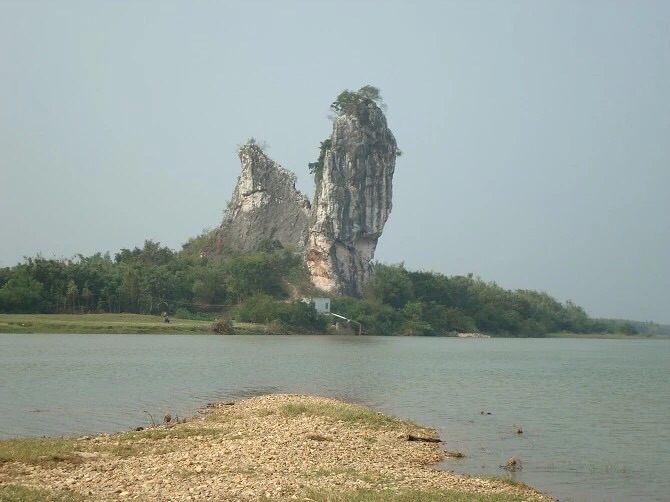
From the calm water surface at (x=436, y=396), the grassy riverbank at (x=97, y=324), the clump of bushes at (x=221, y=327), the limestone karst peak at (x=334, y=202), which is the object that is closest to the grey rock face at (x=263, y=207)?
the limestone karst peak at (x=334, y=202)

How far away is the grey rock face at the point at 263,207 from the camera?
140 metres

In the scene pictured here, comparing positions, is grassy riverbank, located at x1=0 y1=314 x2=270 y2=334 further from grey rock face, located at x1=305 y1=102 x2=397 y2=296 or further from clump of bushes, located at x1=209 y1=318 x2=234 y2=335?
grey rock face, located at x1=305 y1=102 x2=397 y2=296

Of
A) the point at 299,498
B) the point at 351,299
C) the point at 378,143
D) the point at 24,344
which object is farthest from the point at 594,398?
the point at 378,143

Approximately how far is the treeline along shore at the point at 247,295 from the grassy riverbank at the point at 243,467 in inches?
2379

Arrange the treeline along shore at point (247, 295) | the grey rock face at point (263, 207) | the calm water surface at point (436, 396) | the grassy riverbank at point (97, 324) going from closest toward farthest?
the calm water surface at point (436, 396) < the grassy riverbank at point (97, 324) < the treeline along shore at point (247, 295) < the grey rock face at point (263, 207)

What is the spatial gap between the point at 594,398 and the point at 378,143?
105 m

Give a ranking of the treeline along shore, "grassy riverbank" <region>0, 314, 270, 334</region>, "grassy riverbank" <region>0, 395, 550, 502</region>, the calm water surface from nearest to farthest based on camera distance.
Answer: "grassy riverbank" <region>0, 395, 550, 502</region>
the calm water surface
"grassy riverbank" <region>0, 314, 270, 334</region>
the treeline along shore

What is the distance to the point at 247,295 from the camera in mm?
115062

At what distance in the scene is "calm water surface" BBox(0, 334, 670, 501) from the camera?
65.7 ft

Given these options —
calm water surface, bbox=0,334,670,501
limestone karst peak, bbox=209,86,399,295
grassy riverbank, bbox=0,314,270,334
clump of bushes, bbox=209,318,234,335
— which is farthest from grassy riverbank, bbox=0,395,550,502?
limestone karst peak, bbox=209,86,399,295

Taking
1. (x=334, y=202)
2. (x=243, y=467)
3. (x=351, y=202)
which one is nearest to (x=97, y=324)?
(x=334, y=202)

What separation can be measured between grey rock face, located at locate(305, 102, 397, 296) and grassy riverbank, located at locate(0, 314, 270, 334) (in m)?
32.4

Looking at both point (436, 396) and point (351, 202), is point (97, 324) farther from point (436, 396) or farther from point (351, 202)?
point (351, 202)

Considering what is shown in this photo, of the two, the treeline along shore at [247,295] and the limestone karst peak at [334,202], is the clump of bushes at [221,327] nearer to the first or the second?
the treeline along shore at [247,295]
